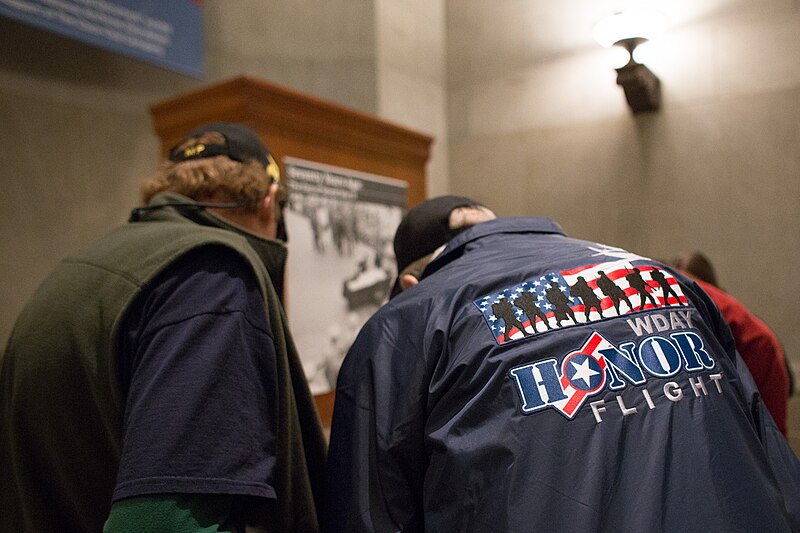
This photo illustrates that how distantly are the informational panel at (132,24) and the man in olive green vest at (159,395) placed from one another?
2346mm

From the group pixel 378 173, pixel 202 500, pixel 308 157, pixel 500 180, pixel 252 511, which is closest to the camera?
pixel 202 500

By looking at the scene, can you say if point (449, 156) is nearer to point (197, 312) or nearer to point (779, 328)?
point (779, 328)

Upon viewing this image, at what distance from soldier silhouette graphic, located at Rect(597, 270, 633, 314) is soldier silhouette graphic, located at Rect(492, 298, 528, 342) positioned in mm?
157

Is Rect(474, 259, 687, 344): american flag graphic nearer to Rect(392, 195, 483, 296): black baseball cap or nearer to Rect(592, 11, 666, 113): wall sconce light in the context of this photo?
Rect(392, 195, 483, 296): black baseball cap

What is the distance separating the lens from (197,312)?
92 centimetres

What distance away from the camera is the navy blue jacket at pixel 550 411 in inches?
35.2

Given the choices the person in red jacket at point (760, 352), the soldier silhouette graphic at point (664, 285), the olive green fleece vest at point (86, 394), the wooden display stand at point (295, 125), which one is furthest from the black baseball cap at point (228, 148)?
the person in red jacket at point (760, 352)

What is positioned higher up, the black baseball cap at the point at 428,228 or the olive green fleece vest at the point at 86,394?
the black baseball cap at the point at 428,228

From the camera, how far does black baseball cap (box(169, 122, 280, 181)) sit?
1.27 m

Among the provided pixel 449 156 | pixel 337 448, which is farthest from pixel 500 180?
pixel 337 448

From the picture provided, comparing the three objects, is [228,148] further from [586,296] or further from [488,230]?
[586,296]

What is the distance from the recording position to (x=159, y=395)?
861 mm

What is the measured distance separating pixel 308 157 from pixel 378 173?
47 cm

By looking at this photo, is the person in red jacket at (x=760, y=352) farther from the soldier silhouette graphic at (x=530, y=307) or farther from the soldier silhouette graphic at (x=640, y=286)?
the soldier silhouette graphic at (x=530, y=307)
